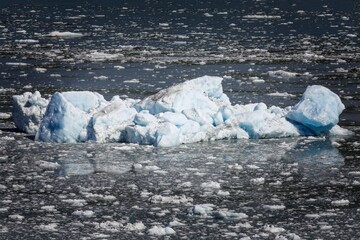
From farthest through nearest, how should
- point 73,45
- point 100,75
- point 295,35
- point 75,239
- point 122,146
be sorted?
point 295,35 → point 73,45 → point 100,75 → point 122,146 → point 75,239

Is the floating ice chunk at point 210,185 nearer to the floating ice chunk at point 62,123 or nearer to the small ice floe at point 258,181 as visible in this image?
the small ice floe at point 258,181

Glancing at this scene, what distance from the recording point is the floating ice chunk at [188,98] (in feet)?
37.0

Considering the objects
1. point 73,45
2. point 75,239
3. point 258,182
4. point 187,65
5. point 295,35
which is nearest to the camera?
point 75,239

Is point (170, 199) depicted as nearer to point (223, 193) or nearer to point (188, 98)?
point (223, 193)

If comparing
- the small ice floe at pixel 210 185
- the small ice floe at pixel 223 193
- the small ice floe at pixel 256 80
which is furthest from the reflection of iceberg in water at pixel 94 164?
the small ice floe at pixel 256 80

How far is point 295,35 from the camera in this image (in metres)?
23.0

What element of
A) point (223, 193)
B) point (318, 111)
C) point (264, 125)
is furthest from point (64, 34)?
point (223, 193)

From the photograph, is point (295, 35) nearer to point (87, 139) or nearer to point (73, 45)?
point (73, 45)

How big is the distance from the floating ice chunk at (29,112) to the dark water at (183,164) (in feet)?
0.65

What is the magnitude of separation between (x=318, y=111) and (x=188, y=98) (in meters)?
1.55

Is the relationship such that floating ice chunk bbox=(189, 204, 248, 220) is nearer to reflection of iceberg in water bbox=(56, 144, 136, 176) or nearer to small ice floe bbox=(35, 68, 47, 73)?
reflection of iceberg in water bbox=(56, 144, 136, 176)

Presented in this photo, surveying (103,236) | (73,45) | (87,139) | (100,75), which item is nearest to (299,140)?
(87,139)

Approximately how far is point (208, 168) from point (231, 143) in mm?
1284

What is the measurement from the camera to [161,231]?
297 inches
